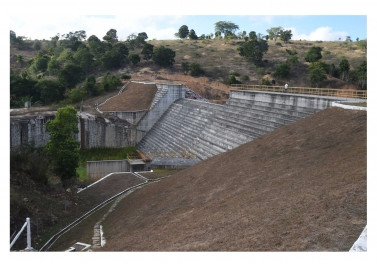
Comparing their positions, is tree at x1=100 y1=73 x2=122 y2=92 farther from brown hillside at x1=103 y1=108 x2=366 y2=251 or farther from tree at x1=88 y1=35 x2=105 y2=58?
brown hillside at x1=103 y1=108 x2=366 y2=251

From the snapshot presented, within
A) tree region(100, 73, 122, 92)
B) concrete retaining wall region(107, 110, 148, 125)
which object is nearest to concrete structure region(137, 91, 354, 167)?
concrete retaining wall region(107, 110, 148, 125)

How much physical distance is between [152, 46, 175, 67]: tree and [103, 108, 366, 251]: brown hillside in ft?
149

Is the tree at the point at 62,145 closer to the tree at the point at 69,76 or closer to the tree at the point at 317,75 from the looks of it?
the tree at the point at 69,76

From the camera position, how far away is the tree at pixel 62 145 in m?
22.4

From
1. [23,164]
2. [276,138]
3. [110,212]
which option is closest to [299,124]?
[276,138]

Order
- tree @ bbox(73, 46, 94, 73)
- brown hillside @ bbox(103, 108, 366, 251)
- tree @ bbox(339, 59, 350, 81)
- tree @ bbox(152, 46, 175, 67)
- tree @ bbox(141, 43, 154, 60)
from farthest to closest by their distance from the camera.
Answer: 1. tree @ bbox(141, 43, 154, 60)
2. tree @ bbox(152, 46, 175, 67)
3. tree @ bbox(73, 46, 94, 73)
4. tree @ bbox(339, 59, 350, 81)
5. brown hillside @ bbox(103, 108, 366, 251)

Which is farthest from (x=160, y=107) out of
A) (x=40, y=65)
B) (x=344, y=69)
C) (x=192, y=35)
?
(x=192, y=35)

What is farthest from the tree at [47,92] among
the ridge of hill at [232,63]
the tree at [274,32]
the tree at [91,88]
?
the tree at [274,32]

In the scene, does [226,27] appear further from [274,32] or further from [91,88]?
[91,88]

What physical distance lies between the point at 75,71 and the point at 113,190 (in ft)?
115

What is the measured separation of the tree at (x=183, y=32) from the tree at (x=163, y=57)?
39.4 m

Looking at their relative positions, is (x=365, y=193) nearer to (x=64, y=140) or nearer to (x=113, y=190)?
(x=113, y=190)

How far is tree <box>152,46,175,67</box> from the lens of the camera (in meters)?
63.6

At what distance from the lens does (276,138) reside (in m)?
19.9
